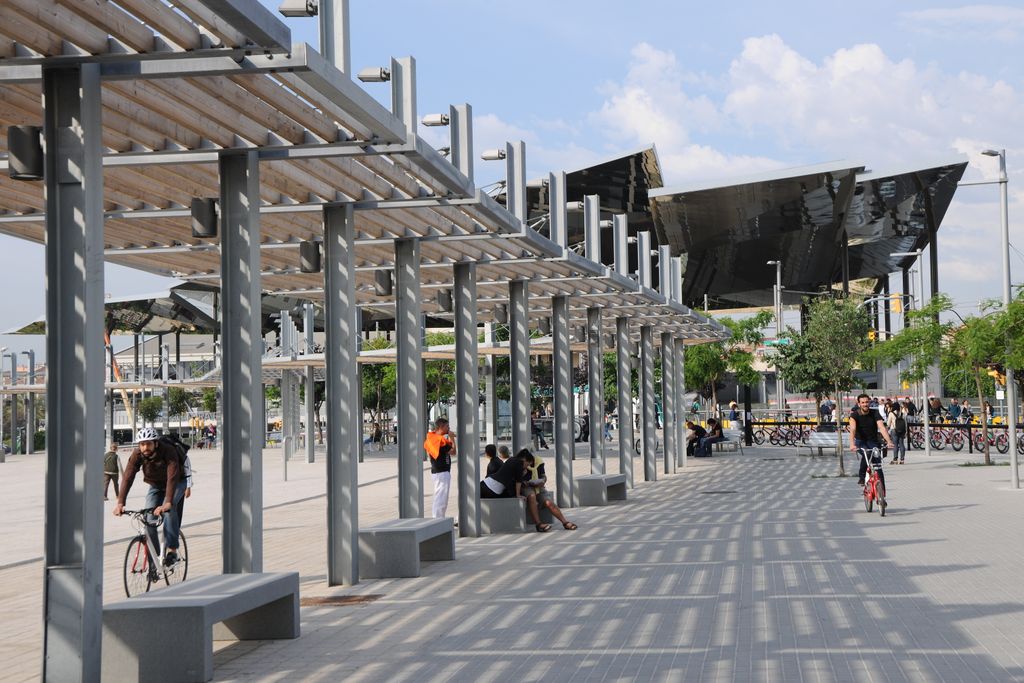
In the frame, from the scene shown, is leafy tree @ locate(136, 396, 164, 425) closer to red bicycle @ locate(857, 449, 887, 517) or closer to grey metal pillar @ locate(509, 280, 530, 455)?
grey metal pillar @ locate(509, 280, 530, 455)

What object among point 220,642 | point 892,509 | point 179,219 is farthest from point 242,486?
point 892,509

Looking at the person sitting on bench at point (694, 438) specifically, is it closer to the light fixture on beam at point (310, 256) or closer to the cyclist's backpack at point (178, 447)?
the light fixture on beam at point (310, 256)

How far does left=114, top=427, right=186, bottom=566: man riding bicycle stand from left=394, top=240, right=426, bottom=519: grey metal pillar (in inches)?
122

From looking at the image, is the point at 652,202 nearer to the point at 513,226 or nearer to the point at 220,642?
the point at 513,226

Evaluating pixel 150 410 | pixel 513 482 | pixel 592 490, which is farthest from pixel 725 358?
pixel 150 410

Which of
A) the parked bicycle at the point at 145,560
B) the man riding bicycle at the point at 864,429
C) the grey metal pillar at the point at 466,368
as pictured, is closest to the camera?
the parked bicycle at the point at 145,560

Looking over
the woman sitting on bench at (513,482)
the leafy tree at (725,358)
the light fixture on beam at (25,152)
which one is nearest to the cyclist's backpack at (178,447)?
the light fixture on beam at (25,152)

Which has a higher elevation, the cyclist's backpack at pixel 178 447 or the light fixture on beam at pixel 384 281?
the light fixture on beam at pixel 384 281

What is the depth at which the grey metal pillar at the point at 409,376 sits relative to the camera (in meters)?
13.8

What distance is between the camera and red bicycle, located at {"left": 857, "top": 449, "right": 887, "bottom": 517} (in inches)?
709

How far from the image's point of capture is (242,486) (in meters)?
9.65

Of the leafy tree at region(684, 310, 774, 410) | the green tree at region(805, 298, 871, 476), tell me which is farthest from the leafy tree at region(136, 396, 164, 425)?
the green tree at region(805, 298, 871, 476)

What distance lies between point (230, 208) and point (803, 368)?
3790cm

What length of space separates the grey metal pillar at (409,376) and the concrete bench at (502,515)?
278cm
